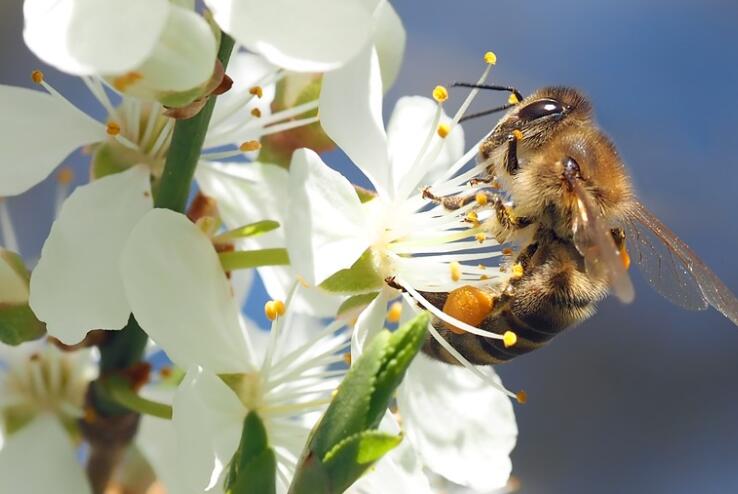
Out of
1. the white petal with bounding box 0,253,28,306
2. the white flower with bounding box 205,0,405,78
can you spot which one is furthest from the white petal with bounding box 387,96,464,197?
the white petal with bounding box 0,253,28,306

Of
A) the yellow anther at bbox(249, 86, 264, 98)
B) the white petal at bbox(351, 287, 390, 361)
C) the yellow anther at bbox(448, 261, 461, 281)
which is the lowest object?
the white petal at bbox(351, 287, 390, 361)

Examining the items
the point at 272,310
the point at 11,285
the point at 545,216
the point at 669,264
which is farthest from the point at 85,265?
the point at 669,264

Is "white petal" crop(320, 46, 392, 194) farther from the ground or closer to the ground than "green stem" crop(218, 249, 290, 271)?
farther from the ground

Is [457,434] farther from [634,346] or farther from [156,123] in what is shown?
[634,346]

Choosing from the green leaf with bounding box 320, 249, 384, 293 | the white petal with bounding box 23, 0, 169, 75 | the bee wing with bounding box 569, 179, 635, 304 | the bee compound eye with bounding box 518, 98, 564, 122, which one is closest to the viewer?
the white petal with bounding box 23, 0, 169, 75

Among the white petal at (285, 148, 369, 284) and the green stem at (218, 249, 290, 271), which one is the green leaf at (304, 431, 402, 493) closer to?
the white petal at (285, 148, 369, 284)

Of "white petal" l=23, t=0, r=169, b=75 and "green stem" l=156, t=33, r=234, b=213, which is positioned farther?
"green stem" l=156, t=33, r=234, b=213

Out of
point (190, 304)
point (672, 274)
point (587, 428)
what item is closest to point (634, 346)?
point (587, 428)
